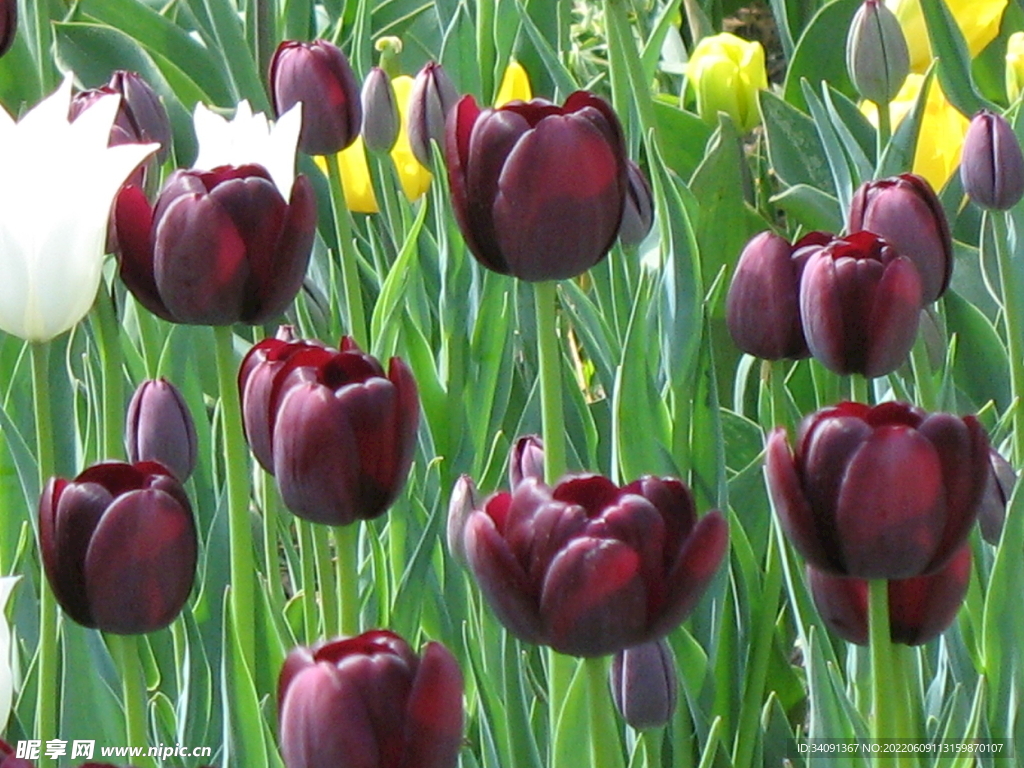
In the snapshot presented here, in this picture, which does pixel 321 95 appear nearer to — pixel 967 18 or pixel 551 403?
pixel 551 403

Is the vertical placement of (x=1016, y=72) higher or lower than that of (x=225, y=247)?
higher

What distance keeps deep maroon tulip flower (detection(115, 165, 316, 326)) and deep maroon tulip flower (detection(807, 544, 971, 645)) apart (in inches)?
8.7

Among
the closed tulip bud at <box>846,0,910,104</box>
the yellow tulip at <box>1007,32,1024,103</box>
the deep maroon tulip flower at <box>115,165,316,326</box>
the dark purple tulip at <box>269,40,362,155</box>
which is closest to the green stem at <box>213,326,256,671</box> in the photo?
the deep maroon tulip flower at <box>115,165,316,326</box>

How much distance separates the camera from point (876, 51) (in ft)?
3.24

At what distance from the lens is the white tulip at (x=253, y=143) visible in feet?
2.25

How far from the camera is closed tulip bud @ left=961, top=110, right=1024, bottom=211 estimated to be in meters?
0.83

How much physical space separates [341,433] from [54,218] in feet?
0.51

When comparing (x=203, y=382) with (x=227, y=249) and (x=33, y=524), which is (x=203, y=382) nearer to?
(x=33, y=524)

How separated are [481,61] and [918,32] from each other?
14.6 inches

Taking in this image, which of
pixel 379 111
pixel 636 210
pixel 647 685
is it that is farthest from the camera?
pixel 379 111

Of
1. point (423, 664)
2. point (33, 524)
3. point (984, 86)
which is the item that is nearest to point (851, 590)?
point (423, 664)

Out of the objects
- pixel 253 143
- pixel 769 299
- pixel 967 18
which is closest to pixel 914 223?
pixel 769 299

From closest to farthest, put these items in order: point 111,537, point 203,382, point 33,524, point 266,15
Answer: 1. point 111,537
2. point 33,524
3. point 203,382
4. point 266,15

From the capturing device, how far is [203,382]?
1166 mm
